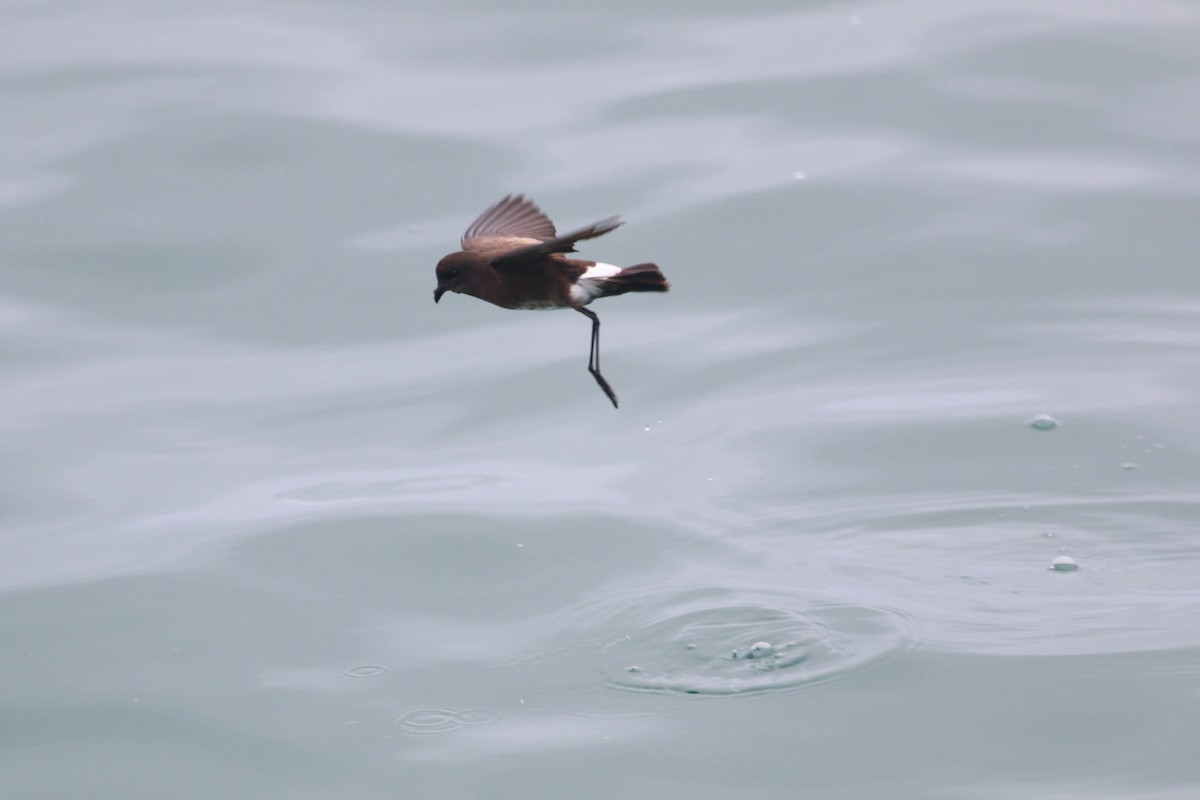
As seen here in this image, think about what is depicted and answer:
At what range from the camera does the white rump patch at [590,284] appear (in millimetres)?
5703

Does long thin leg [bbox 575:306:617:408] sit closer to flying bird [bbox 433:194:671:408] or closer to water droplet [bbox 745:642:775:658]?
flying bird [bbox 433:194:671:408]

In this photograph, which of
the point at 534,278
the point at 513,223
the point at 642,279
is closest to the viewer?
the point at 642,279

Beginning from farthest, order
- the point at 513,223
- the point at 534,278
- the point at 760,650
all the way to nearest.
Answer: the point at 760,650
the point at 513,223
the point at 534,278

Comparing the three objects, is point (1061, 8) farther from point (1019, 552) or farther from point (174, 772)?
point (174, 772)

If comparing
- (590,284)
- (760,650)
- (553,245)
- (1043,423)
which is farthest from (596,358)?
(1043,423)

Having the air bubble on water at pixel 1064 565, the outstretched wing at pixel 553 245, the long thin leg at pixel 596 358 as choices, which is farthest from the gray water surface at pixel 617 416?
the outstretched wing at pixel 553 245

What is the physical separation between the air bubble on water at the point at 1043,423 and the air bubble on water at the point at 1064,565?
1.19m

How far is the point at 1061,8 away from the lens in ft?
41.4

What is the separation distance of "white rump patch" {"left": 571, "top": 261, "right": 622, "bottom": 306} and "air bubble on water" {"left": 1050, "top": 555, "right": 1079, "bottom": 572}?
3384 mm

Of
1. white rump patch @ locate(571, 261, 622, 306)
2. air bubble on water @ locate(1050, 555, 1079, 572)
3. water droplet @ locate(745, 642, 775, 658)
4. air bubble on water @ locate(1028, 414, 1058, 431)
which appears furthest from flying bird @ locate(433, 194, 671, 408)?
air bubble on water @ locate(1028, 414, 1058, 431)

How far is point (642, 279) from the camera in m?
5.50

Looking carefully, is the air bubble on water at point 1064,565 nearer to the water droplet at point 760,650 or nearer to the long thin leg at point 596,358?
the water droplet at point 760,650

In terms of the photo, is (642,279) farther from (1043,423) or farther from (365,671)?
(1043,423)

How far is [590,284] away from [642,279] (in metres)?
0.29
